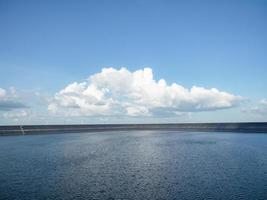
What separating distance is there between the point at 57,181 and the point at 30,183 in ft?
8.78

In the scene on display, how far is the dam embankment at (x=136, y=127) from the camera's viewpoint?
408 ft

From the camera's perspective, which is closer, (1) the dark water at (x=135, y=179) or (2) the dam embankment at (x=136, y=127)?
(1) the dark water at (x=135, y=179)

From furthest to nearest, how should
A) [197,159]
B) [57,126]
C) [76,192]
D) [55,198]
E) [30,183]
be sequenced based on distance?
[57,126], [197,159], [30,183], [76,192], [55,198]

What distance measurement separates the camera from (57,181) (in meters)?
28.1

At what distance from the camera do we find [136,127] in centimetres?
18700

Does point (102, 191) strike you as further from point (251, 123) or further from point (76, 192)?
point (251, 123)

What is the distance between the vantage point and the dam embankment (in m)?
124

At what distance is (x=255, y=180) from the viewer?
28.0 metres

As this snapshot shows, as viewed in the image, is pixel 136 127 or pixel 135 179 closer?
pixel 135 179

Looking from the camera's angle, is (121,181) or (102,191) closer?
(102,191)

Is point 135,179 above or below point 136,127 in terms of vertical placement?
above

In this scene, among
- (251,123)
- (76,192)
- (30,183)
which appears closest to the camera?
(76,192)

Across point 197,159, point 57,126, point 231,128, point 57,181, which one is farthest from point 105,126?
point 57,181

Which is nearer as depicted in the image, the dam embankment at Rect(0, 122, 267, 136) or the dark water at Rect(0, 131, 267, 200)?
the dark water at Rect(0, 131, 267, 200)
